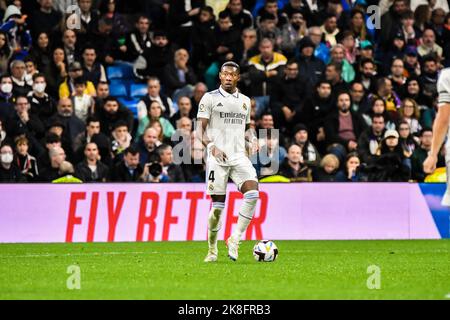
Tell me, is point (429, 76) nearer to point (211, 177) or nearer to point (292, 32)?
point (292, 32)

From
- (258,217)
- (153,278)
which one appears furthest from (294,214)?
(153,278)


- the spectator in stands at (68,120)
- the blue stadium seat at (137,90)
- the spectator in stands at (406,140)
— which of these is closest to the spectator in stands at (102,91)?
the spectator in stands at (68,120)

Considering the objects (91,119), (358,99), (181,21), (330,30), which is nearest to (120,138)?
(91,119)

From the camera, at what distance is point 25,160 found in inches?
787

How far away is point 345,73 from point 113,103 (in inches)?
204

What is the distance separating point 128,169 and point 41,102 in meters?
2.44

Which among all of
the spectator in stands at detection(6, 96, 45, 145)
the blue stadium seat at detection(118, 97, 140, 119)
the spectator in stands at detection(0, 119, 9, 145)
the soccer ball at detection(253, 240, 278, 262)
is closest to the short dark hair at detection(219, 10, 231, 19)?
Result: the blue stadium seat at detection(118, 97, 140, 119)

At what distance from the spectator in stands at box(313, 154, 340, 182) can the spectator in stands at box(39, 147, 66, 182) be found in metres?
4.72

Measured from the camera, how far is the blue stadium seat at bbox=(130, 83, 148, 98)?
76.2ft

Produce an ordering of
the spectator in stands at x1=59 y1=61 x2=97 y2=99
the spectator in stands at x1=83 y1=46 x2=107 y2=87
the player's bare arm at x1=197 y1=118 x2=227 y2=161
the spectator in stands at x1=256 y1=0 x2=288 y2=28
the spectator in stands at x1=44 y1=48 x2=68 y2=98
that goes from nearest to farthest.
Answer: the player's bare arm at x1=197 y1=118 x2=227 y2=161
the spectator in stands at x1=59 y1=61 x2=97 y2=99
the spectator in stands at x1=44 y1=48 x2=68 y2=98
the spectator in stands at x1=83 y1=46 x2=107 y2=87
the spectator in stands at x1=256 y1=0 x2=288 y2=28

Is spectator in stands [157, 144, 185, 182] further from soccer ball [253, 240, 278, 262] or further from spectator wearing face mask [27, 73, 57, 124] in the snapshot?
soccer ball [253, 240, 278, 262]

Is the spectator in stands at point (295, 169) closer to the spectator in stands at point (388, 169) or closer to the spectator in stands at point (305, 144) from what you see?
the spectator in stands at point (305, 144)
